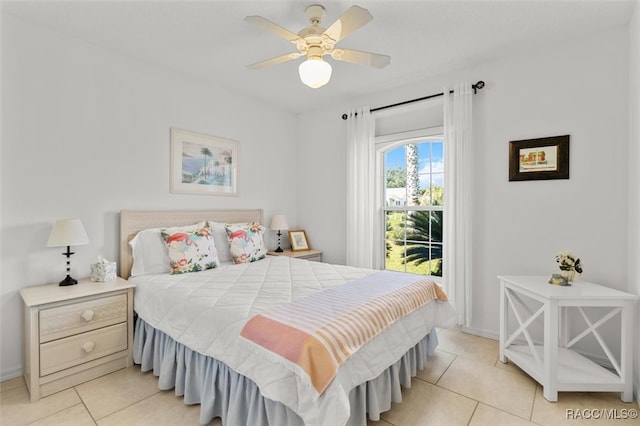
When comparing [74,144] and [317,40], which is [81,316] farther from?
[317,40]

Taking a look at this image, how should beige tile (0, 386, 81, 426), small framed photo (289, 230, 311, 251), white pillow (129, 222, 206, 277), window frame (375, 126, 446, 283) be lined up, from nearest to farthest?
beige tile (0, 386, 81, 426) < white pillow (129, 222, 206, 277) < window frame (375, 126, 446, 283) < small framed photo (289, 230, 311, 251)

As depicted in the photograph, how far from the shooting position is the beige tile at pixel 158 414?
5.88 feet

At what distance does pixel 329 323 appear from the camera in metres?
1.54

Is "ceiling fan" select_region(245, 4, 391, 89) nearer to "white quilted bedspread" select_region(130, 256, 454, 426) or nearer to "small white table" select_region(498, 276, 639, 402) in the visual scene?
"white quilted bedspread" select_region(130, 256, 454, 426)

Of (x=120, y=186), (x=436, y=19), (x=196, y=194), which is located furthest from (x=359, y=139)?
(x=120, y=186)

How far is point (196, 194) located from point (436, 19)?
2.76 metres

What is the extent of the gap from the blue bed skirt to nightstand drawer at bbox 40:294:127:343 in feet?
0.70

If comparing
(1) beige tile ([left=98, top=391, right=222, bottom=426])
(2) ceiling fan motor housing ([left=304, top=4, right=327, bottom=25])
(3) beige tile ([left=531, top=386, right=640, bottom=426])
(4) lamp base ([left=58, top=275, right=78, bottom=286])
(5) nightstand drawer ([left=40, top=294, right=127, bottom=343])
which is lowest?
(1) beige tile ([left=98, top=391, right=222, bottom=426])

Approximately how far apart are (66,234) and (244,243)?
146 centimetres

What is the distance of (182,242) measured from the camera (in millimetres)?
2732

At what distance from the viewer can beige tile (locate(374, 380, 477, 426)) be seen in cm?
180

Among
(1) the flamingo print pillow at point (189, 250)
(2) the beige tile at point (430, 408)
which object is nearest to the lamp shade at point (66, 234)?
(1) the flamingo print pillow at point (189, 250)
